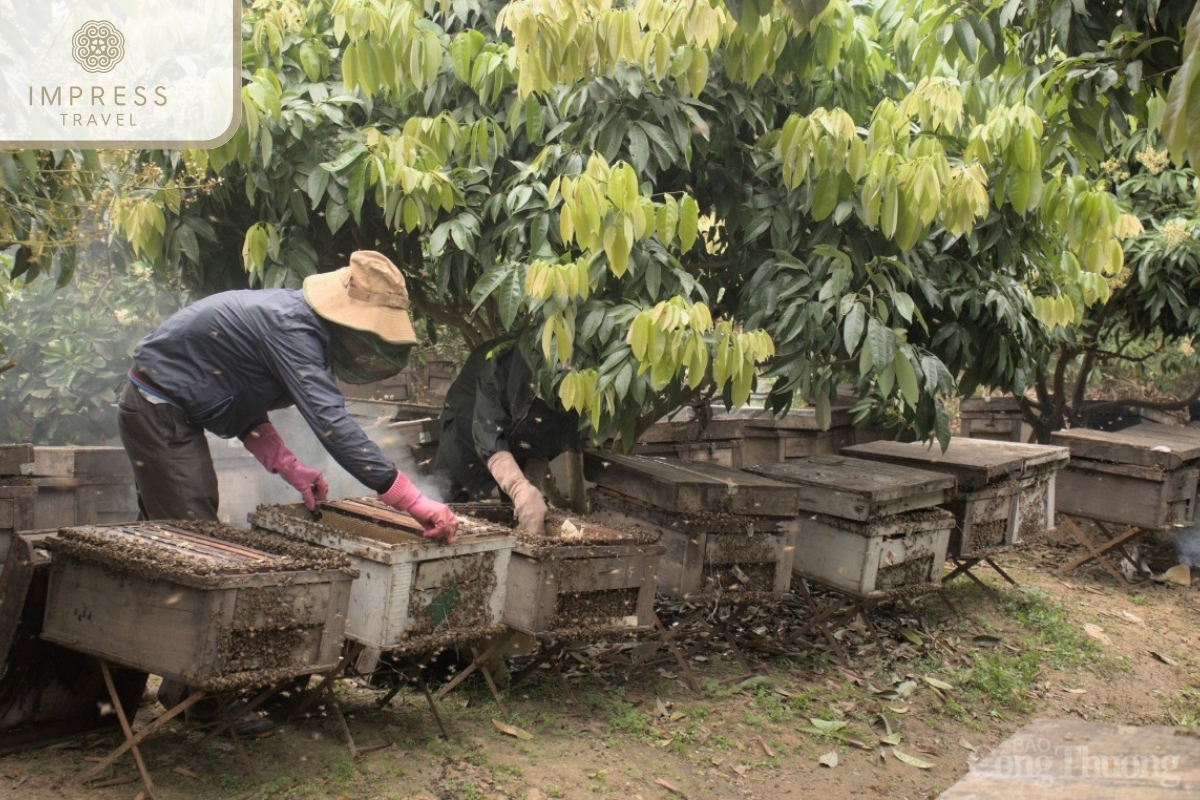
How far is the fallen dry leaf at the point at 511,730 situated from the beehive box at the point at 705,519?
93 cm

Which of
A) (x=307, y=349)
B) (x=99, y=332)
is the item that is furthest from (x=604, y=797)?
(x=99, y=332)

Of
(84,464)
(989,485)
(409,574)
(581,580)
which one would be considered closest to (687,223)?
(581,580)

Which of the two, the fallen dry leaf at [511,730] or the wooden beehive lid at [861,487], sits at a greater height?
the wooden beehive lid at [861,487]

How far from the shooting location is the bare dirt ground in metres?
3.89

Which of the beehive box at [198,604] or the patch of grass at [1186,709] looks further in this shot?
the patch of grass at [1186,709]

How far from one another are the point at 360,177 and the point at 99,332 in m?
2.92

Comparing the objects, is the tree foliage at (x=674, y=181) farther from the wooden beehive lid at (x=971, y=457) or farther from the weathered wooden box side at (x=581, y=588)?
the weathered wooden box side at (x=581, y=588)

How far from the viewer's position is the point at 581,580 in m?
4.28

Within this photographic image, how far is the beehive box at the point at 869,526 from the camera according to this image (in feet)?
18.0

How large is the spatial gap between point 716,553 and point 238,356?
2220 millimetres

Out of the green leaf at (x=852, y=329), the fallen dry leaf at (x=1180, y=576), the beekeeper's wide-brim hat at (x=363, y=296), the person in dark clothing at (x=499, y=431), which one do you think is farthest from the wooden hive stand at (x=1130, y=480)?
the beekeeper's wide-brim hat at (x=363, y=296)

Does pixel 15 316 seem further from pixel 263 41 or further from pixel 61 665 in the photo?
pixel 61 665

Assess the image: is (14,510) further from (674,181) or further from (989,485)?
(989,485)

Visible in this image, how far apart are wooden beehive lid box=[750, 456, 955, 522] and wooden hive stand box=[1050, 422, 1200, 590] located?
2282 mm
